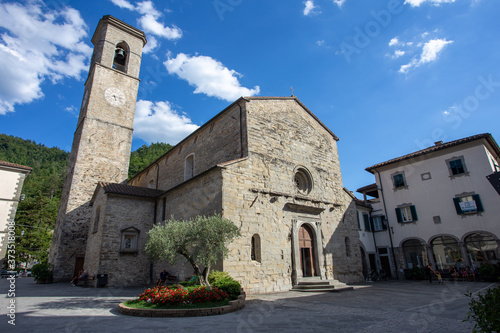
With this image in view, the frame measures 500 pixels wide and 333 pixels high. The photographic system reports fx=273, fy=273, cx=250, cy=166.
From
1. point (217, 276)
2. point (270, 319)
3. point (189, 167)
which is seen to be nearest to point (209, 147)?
point (189, 167)

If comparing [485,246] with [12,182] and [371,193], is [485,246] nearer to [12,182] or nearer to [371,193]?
[371,193]

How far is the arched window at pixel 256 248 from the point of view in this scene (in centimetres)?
1238

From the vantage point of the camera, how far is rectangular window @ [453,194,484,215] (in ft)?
59.4

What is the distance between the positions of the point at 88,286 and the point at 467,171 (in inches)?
999

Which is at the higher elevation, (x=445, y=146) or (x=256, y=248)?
(x=445, y=146)

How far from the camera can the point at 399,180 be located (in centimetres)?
2259

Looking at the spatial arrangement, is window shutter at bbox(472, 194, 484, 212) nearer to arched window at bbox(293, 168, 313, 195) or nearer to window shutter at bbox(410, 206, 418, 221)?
window shutter at bbox(410, 206, 418, 221)

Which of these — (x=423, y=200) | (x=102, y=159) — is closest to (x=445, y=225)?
(x=423, y=200)

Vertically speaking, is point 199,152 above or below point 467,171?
above

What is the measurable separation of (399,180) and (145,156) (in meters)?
36.1

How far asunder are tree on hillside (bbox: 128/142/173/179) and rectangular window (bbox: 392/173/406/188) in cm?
Answer: 2779

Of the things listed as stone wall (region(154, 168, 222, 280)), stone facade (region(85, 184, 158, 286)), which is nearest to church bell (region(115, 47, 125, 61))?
stone facade (region(85, 184, 158, 286))

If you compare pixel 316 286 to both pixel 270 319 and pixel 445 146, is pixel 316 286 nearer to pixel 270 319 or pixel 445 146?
pixel 270 319

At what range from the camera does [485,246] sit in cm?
1778
